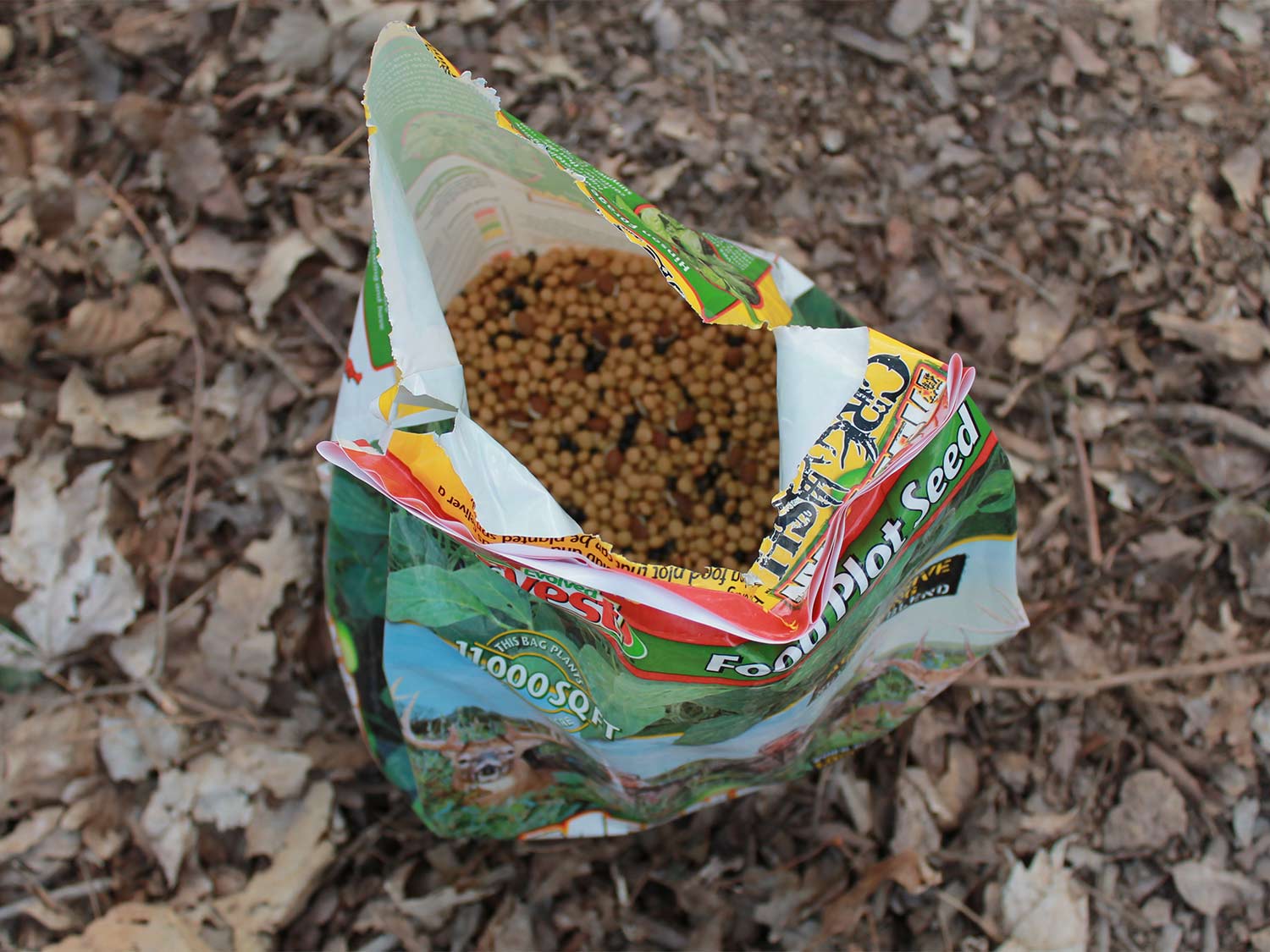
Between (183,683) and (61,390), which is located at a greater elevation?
(61,390)

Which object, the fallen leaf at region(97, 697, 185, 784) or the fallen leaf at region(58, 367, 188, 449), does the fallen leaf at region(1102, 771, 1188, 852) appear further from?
the fallen leaf at region(58, 367, 188, 449)

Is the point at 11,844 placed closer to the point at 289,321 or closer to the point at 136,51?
the point at 289,321

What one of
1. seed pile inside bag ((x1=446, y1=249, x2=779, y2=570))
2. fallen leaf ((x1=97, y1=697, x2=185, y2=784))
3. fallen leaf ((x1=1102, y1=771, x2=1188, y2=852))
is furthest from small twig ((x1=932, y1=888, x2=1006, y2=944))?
fallen leaf ((x1=97, y1=697, x2=185, y2=784))

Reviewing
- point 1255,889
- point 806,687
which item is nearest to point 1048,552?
point 1255,889

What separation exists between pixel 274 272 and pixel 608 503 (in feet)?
2.24

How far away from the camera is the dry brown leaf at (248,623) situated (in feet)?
4.62

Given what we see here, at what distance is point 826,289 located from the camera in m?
1.60

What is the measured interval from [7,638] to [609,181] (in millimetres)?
1104

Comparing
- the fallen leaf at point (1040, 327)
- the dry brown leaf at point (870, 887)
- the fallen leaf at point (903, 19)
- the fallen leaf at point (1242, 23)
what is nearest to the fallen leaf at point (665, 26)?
the fallen leaf at point (903, 19)

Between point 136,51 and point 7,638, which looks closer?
point 7,638

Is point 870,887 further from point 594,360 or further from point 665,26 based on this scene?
point 665,26

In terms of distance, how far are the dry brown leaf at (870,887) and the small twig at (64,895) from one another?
0.99 m

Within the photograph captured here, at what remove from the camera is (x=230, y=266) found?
1.58 metres

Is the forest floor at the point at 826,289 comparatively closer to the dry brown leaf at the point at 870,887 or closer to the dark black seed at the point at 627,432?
the dry brown leaf at the point at 870,887
